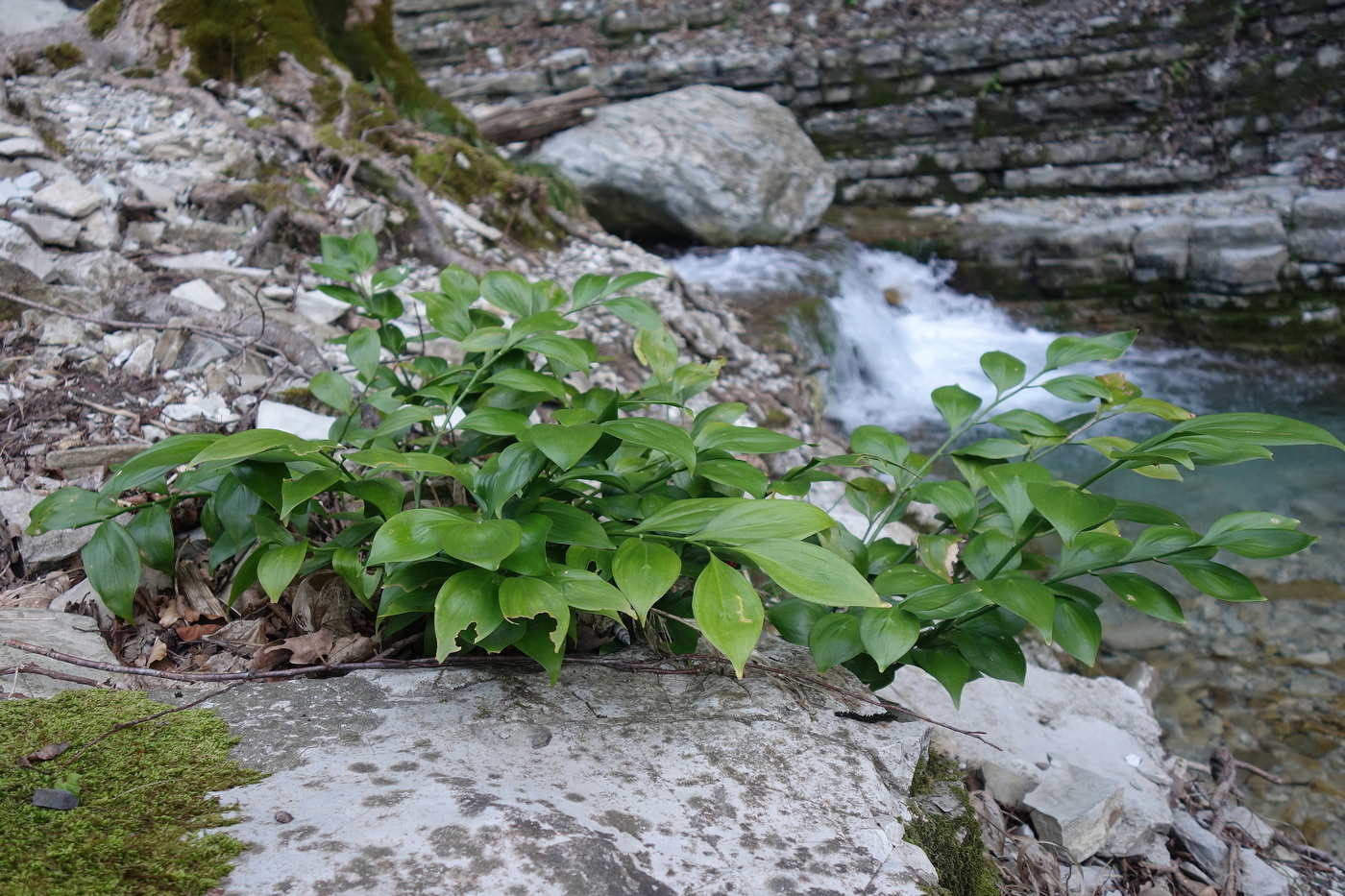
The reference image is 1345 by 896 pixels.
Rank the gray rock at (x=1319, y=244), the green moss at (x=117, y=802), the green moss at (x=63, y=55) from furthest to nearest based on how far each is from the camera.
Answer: the gray rock at (x=1319, y=244), the green moss at (x=63, y=55), the green moss at (x=117, y=802)

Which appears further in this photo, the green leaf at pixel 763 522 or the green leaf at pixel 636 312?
the green leaf at pixel 636 312

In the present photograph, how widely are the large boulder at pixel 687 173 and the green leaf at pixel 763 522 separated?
568 cm

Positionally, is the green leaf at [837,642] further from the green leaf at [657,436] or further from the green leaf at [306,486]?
the green leaf at [306,486]

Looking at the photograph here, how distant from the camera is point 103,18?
13.1 feet

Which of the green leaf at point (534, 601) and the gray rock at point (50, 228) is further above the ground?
the gray rock at point (50, 228)

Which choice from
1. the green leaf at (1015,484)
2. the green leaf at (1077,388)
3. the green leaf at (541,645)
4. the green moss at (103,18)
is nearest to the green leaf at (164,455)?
the green leaf at (541,645)

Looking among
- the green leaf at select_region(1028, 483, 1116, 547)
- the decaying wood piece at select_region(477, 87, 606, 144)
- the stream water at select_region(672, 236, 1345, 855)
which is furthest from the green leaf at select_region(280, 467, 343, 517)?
the decaying wood piece at select_region(477, 87, 606, 144)

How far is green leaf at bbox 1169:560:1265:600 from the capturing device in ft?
3.88

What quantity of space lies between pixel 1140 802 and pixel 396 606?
171cm

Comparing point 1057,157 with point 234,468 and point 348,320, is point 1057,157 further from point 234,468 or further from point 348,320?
point 234,468

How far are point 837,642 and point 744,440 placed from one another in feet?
1.16

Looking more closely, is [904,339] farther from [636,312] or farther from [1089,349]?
[636,312]

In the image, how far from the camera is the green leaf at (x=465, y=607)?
1000 millimetres

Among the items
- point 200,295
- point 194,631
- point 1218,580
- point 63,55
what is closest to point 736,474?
point 1218,580
